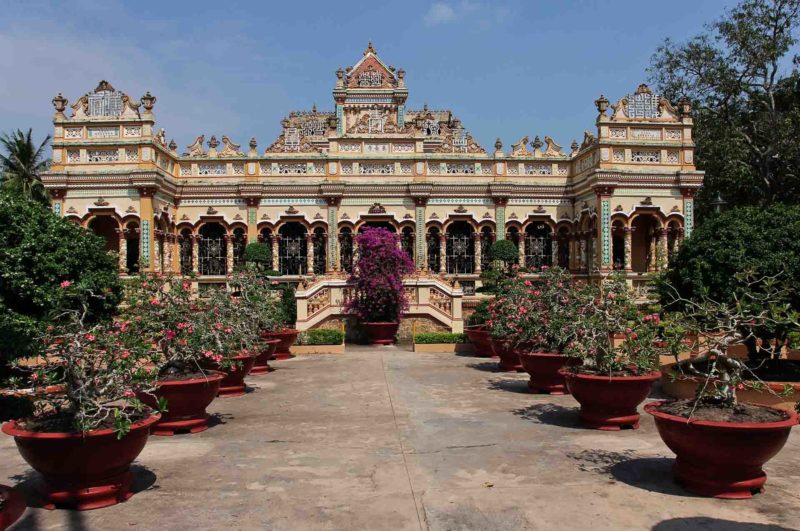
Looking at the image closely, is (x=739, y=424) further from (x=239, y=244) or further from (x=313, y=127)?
(x=313, y=127)

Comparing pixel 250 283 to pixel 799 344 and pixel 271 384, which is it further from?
pixel 799 344

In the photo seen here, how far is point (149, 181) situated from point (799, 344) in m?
21.0

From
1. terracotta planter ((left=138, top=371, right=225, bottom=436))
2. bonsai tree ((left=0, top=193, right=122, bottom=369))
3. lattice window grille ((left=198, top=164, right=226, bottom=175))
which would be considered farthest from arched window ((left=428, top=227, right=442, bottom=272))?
terracotta planter ((left=138, top=371, right=225, bottom=436))

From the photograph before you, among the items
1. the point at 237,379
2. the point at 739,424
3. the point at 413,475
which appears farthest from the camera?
the point at 237,379

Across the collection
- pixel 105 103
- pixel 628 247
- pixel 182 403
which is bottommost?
pixel 182 403

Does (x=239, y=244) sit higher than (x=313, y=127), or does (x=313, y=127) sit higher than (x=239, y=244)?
(x=313, y=127)

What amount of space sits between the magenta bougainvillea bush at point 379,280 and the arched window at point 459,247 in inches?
266

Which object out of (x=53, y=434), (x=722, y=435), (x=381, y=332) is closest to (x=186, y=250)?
(x=381, y=332)

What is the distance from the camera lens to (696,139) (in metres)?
28.6

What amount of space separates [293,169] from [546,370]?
17.1 metres

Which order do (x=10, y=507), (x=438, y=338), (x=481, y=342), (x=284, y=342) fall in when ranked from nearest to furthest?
1. (x=10, y=507)
2. (x=284, y=342)
3. (x=481, y=342)
4. (x=438, y=338)

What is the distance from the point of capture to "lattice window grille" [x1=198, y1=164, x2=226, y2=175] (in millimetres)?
25516

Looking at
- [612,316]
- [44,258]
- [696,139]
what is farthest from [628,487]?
[696,139]

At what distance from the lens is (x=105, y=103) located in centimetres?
2356
